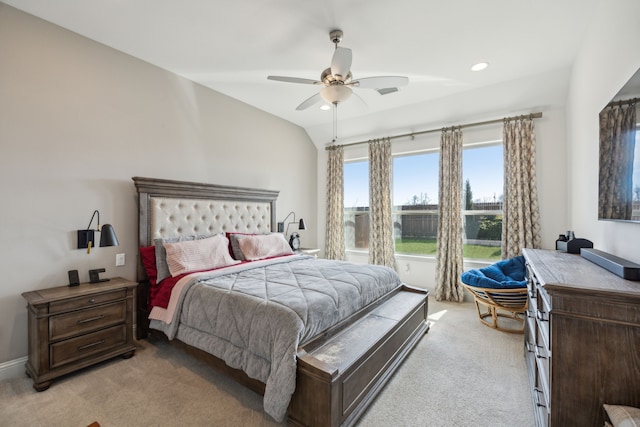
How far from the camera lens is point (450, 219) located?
419cm

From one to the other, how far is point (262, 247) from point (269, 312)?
1.82 m

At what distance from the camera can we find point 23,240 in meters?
2.27

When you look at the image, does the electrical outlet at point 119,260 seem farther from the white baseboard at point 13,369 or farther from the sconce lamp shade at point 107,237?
the white baseboard at point 13,369

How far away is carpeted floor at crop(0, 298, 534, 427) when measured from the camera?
1.76 m

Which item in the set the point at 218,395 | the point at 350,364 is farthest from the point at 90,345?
the point at 350,364

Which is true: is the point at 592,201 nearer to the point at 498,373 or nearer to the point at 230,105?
the point at 498,373

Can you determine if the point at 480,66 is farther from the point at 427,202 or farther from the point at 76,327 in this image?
the point at 76,327

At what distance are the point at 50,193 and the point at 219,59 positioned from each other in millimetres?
2074

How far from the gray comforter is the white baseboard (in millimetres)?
944

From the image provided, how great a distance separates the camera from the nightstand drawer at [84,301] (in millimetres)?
2098

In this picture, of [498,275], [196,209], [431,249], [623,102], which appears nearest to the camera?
[623,102]

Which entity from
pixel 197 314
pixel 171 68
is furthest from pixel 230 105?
pixel 197 314

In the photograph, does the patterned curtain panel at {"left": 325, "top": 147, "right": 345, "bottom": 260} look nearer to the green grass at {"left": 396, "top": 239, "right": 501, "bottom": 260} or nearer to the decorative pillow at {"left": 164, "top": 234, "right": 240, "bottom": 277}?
the green grass at {"left": 396, "top": 239, "right": 501, "bottom": 260}

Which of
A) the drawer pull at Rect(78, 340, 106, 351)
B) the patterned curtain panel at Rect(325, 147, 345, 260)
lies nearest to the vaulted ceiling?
the patterned curtain panel at Rect(325, 147, 345, 260)
